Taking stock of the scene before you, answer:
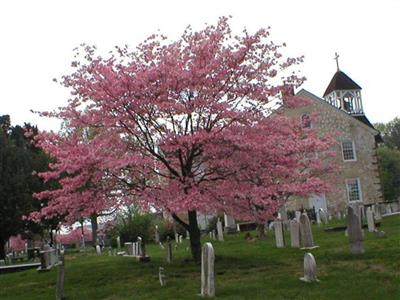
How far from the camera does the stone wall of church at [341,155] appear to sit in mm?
45375

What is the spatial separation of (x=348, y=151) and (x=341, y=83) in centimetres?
730

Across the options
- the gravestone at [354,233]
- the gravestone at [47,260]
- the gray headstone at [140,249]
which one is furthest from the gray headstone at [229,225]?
the gravestone at [354,233]

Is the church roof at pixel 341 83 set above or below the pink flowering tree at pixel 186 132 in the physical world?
above

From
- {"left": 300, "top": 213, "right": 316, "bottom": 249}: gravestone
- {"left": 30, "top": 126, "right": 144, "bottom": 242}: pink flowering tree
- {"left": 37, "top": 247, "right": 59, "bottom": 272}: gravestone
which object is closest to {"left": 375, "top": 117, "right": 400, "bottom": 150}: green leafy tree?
{"left": 37, "top": 247, "right": 59, "bottom": 272}: gravestone

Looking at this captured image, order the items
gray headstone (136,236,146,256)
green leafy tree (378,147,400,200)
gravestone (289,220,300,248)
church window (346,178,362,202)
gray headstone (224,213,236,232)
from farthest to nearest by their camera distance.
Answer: green leafy tree (378,147,400,200)
church window (346,178,362,202)
gray headstone (224,213,236,232)
gray headstone (136,236,146,256)
gravestone (289,220,300,248)

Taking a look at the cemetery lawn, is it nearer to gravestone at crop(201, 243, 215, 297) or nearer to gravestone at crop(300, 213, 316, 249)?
gravestone at crop(201, 243, 215, 297)

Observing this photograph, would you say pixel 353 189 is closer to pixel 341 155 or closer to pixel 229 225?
pixel 341 155

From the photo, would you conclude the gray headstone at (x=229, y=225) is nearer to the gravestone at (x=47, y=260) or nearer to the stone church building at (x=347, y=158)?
the stone church building at (x=347, y=158)

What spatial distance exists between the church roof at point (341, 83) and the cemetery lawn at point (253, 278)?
104 ft

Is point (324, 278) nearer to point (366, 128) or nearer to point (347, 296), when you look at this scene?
point (347, 296)

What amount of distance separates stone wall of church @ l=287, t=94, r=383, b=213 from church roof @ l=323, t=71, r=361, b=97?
180 inches

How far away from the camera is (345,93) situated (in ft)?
168

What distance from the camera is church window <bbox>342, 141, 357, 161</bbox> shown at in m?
46.7

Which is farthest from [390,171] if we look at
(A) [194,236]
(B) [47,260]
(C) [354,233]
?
(C) [354,233]
